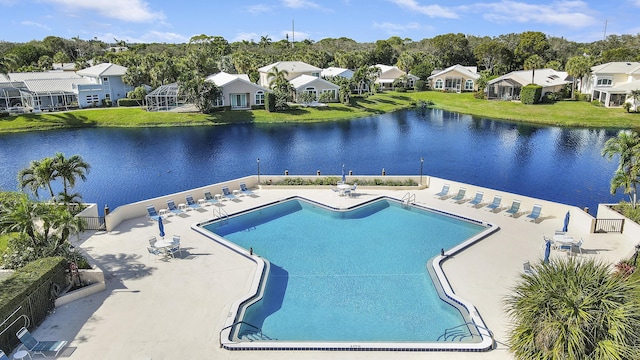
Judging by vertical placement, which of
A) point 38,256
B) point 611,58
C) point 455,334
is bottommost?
point 455,334

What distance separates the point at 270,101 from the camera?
6575 cm

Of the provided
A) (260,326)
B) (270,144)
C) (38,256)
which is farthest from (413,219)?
(270,144)

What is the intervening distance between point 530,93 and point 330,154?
143 ft

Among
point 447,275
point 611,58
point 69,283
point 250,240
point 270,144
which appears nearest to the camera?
point 69,283

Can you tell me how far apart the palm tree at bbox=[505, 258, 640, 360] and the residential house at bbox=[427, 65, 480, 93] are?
3168 inches

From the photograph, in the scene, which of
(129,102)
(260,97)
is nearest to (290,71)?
(260,97)

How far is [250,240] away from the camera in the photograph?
22922 millimetres

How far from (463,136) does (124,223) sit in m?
43.1

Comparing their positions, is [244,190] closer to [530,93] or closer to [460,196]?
[460,196]

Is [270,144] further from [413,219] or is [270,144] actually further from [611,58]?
[611,58]

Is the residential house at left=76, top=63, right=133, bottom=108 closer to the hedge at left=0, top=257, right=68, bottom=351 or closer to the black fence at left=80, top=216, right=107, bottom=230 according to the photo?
the black fence at left=80, top=216, right=107, bottom=230

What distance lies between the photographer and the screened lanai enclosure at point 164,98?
212 feet

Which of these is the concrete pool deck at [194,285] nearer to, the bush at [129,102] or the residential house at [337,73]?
the bush at [129,102]

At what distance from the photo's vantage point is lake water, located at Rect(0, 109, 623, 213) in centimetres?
3538
